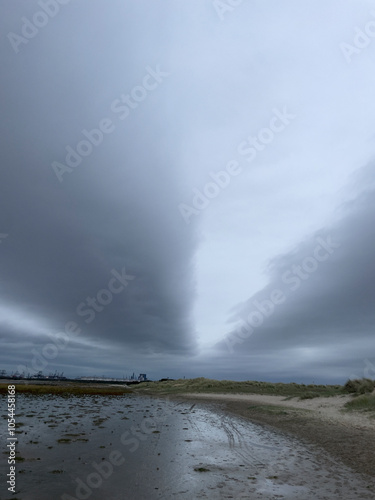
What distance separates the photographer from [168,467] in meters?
11.9

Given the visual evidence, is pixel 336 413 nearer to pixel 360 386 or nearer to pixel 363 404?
pixel 363 404

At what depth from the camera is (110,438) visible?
17109mm

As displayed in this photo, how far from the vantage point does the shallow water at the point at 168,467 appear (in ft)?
30.5

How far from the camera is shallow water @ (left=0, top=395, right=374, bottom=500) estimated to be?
9305 mm

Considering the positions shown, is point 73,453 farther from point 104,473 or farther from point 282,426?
point 282,426

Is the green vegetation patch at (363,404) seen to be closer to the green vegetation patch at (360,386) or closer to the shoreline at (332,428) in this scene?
the shoreline at (332,428)

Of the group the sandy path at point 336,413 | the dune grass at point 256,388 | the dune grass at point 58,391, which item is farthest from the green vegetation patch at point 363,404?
the dune grass at point 58,391

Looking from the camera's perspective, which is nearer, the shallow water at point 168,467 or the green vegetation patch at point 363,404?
the shallow water at point 168,467

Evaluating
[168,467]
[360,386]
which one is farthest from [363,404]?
[168,467]

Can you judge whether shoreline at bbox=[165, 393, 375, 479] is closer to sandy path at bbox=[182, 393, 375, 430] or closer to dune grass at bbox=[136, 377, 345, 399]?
sandy path at bbox=[182, 393, 375, 430]

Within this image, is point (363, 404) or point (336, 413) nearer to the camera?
point (336, 413)

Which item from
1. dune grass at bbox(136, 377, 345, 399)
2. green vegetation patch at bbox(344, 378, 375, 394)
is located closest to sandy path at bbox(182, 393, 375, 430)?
green vegetation patch at bbox(344, 378, 375, 394)

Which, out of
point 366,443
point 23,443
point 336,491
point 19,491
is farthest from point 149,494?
point 366,443

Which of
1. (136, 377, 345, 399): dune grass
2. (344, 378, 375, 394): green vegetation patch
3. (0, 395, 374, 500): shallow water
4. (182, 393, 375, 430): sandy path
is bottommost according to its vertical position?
(136, 377, 345, 399): dune grass
